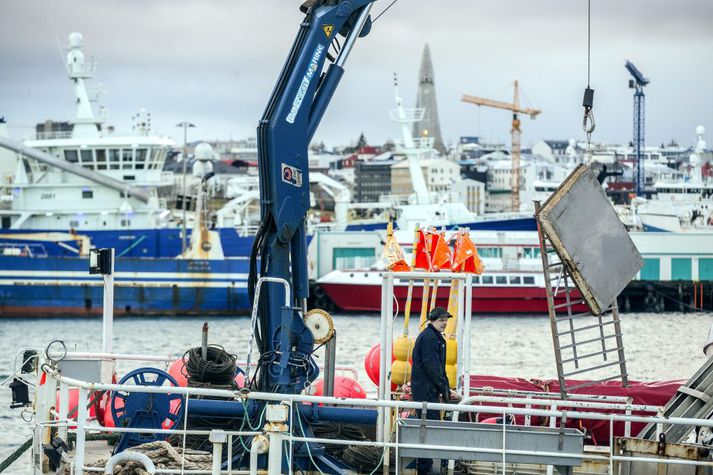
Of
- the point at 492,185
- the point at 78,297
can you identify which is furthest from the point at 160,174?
the point at 492,185

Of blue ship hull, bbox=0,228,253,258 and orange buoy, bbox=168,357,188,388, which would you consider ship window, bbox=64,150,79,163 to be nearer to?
blue ship hull, bbox=0,228,253,258

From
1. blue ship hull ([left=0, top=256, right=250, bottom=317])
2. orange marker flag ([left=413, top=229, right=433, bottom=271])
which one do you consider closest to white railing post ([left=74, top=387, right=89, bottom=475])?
orange marker flag ([left=413, top=229, right=433, bottom=271])

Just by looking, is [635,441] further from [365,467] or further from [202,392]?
[202,392]

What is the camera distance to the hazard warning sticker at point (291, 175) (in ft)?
42.1

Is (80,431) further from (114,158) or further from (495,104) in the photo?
(495,104)

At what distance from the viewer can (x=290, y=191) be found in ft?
42.3

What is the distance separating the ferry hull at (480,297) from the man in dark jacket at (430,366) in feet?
160

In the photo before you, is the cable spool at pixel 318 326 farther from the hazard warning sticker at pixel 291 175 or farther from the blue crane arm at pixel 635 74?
the blue crane arm at pixel 635 74

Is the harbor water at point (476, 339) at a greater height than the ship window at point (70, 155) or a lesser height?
lesser

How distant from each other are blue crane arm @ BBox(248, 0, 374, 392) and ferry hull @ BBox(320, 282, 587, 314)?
48091mm

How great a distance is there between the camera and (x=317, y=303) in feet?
208

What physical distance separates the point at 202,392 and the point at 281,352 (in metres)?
Result: 1.36

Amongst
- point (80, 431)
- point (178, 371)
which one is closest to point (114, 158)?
point (178, 371)

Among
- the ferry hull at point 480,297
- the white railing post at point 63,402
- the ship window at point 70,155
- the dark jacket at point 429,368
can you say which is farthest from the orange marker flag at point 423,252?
the ship window at point 70,155
